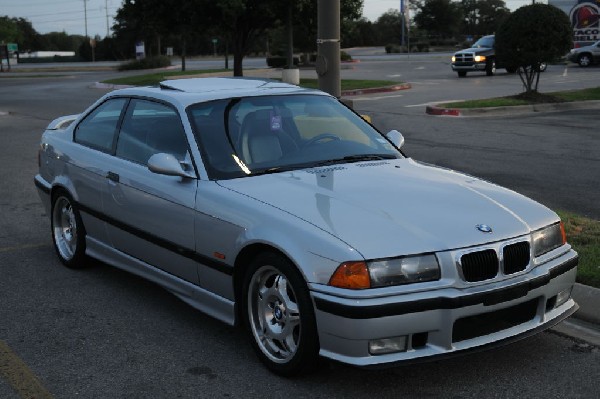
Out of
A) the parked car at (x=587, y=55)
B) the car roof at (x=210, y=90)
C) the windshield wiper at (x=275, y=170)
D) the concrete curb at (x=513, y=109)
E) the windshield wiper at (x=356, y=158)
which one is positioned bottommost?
the concrete curb at (x=513, y=109)

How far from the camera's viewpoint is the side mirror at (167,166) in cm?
466

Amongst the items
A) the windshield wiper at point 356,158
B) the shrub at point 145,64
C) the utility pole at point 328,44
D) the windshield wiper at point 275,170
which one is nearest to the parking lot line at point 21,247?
the windshield wiper at point 275,170

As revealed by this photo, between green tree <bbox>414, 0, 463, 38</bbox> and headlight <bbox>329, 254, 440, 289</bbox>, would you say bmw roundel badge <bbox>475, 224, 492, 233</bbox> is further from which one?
green tree <bbox>414, 0, 463, 38</bbox>

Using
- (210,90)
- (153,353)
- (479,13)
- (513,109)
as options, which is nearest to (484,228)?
(153,353)

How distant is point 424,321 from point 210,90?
2.51m

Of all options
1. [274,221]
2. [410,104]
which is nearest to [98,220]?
[274,221]

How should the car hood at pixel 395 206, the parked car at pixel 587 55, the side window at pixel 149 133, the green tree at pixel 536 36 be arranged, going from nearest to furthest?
the car hood at pixel 395 206 < the side window at pixel 149 133 < the green tree at pixel 536 36 < the parked car at pixel 587 55

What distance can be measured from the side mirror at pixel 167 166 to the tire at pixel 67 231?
1595mm

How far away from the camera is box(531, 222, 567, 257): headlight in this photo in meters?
4.09

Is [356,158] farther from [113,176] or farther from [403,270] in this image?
[113,176]

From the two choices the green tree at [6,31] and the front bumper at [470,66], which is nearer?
the front bumper at [470,66]

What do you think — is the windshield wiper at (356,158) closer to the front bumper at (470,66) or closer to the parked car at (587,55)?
the front bumper at (470,66)

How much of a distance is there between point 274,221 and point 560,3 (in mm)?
52241

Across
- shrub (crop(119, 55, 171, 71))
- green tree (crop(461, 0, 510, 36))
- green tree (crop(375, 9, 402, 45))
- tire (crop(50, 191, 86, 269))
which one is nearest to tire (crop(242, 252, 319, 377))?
tire (crop(50, 191, 86, 269))
